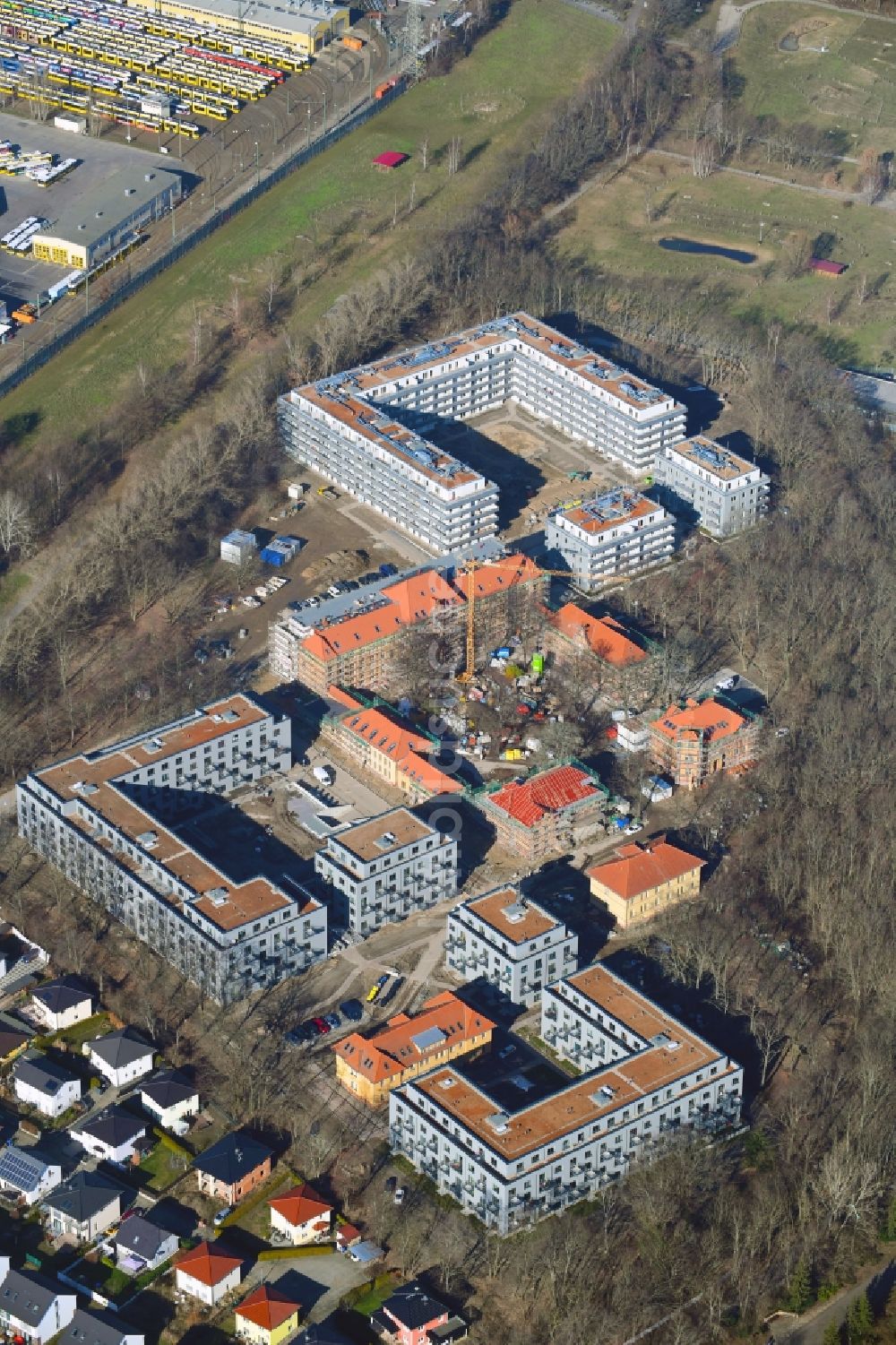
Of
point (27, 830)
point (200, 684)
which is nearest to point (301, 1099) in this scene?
point (27, 830)

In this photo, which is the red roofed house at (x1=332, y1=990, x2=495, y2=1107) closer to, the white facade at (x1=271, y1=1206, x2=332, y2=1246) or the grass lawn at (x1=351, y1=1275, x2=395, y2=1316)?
the white facade at (x1=271, y1=1206, x2=332, y2=1246)

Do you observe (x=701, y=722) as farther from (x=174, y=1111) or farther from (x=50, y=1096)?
(x=50, y=1096)

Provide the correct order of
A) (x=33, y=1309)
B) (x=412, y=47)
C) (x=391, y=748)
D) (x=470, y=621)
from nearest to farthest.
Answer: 1. (x=33, y=1309)
2. (x=391, y=748)
3. (x=470, y=621)
4. (x=412, y=47)

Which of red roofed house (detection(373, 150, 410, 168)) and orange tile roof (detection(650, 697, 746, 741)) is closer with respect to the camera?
orange tile roof (detection(650, 697, 746, 741))

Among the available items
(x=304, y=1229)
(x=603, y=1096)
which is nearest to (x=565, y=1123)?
(x=603, y=1096)

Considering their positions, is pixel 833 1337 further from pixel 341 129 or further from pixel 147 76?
pixel 147 76

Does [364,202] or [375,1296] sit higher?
[364,202]

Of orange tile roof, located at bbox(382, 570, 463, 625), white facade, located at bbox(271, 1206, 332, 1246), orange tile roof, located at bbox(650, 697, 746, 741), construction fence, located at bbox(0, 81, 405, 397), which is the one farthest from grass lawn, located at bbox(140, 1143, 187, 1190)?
construction fence, located at bbox(0, 81, 405, 397)
